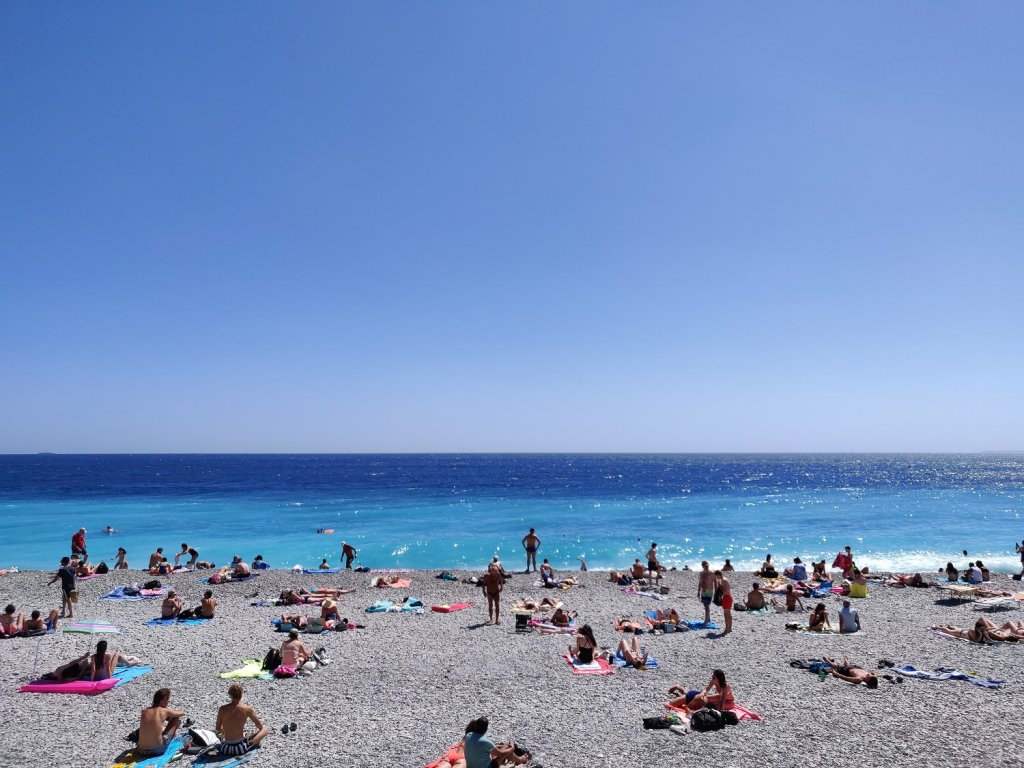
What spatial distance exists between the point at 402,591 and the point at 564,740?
13.4 meters

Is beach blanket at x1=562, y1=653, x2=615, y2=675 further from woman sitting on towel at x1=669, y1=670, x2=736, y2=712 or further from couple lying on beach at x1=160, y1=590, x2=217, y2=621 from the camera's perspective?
couple lying on beach at x1=160, y1=590, x2=217, y2=621

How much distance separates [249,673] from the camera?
1144 centimetres

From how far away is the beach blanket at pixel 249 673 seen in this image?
11.3m

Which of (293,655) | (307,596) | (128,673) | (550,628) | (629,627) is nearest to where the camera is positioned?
(128,673)

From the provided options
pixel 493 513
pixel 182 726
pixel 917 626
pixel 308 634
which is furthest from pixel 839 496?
pixel 182 726

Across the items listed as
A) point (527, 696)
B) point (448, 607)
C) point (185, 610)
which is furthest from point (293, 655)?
point (185, 610)

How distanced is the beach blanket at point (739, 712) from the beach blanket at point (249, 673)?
8011 mm

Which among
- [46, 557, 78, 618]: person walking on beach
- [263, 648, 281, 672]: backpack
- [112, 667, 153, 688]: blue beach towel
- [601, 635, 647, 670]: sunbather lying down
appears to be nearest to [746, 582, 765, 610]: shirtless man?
[601, 635, 647, 670]: sunbather lying down

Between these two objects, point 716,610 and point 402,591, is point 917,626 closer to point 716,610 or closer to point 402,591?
point 716,610

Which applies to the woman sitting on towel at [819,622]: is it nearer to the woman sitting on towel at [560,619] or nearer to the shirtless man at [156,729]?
the woman sitting on towel at [560,619]

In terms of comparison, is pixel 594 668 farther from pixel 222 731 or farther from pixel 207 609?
pixel 207 609

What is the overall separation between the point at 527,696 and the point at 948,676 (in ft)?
28.5

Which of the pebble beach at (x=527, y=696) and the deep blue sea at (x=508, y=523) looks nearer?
the pebble beach at (x=527, y=696)

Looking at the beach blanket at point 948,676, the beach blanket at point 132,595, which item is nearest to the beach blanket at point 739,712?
the beach blanket at point 948,676
